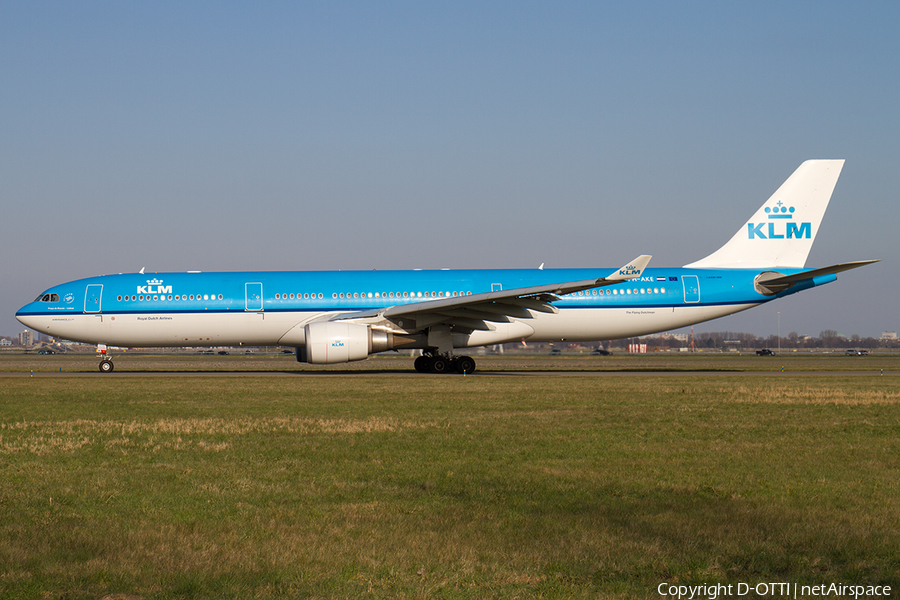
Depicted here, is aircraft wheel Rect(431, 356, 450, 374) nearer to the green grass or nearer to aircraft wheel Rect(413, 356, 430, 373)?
aircraft wheel Rect(413, 356, 430, 373)

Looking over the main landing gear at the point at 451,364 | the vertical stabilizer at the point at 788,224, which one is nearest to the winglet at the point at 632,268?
the main landing gear at the point at 451,364

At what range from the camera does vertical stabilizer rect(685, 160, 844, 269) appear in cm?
2809

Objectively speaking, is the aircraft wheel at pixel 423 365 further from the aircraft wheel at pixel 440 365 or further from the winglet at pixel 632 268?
the winglet at pixel 632 268

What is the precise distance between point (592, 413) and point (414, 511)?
24.4 feet

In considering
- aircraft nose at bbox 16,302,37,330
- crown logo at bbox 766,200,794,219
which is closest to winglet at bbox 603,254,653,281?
crown logo at bbox 766,200,794,219

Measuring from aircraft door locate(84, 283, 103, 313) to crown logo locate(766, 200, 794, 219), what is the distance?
23.7 metres

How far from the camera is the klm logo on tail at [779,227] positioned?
28094 mm

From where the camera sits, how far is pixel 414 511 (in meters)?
6.11

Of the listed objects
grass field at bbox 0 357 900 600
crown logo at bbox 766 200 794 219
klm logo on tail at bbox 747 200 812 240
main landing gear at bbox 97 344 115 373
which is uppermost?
crown logo at bbox 766 200 794 219

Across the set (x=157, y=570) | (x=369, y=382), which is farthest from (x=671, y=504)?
(x=369, y=382)

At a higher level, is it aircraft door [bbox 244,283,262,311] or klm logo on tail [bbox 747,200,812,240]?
klm logo on tail [bbox 747,200,812,240]

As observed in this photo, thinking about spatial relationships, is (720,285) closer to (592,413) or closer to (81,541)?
(592,413)

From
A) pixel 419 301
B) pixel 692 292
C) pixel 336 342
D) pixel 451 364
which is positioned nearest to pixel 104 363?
pixel 336 342

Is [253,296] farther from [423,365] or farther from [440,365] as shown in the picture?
[440,365]
